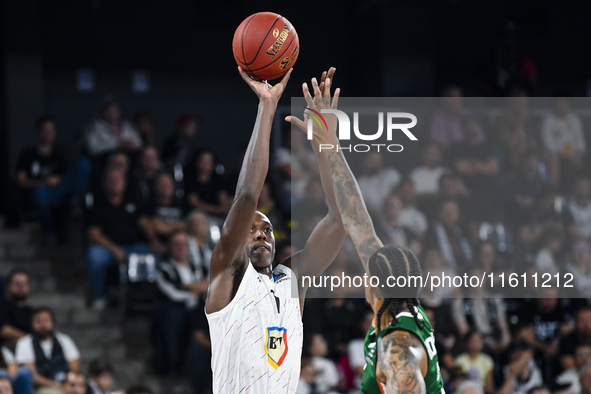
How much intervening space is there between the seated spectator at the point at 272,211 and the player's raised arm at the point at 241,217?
591 centimetres

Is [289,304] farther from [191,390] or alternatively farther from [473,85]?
[473,85]

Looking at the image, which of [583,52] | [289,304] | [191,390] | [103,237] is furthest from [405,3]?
[289,304]

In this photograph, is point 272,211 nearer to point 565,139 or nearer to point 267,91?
point 565,139

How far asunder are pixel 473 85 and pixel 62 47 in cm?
631

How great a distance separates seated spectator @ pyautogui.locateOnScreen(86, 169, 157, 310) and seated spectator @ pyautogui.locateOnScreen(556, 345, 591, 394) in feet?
15.1

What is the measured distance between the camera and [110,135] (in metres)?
10.6

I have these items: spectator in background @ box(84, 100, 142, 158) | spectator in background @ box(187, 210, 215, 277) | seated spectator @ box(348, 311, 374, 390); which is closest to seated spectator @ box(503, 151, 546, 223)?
seated spectator @ box(348, 311, 374, 390)

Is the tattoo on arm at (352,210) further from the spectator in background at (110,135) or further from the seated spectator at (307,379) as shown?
the spectator in background at (110,135)

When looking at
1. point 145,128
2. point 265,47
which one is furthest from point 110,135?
point 265,47

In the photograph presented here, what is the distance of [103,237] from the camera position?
925 cm

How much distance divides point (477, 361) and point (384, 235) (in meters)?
2.13

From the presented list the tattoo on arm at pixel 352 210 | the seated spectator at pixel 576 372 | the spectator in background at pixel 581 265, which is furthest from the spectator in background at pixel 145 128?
the tattoo on arm at pixel 352 210

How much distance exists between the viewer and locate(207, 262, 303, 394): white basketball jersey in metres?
4.00

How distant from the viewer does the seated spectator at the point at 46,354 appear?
25.2 ft
